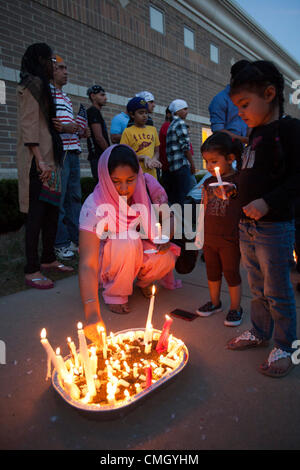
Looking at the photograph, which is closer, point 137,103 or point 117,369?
point 117,369

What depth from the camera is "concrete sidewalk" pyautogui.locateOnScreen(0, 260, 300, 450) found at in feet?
4.38

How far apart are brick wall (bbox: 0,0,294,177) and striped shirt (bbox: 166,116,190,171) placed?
2650mm

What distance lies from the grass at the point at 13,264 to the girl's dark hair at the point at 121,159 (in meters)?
1.71

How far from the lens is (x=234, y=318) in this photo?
7.64 ft

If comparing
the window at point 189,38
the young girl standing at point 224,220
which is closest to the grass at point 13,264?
the young girl standing at point 224,220

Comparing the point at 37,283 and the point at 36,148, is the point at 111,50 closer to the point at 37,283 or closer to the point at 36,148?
the point at 36,148

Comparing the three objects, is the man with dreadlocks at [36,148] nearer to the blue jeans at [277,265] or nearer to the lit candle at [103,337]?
the lit candle at [103,337]

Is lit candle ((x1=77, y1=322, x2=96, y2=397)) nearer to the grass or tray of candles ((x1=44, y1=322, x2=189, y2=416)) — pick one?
tray of candles ((x1=44, y1=322, x2=189, y2=416))

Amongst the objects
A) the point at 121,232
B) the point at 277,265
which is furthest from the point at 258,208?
the point at 121,232

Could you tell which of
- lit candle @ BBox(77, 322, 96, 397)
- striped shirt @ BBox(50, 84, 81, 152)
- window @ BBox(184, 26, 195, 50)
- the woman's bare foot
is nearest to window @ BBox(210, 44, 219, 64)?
window @ BBox(184, 26, 195, 50)

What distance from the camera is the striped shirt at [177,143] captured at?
4566mm

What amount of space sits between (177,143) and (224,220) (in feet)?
8.55

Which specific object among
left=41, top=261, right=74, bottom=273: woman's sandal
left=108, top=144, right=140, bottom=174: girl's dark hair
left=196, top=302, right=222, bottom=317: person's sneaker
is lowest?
left=196, top=302, right=222, bottom=317: person's sneaker

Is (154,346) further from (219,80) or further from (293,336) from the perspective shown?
(219,80)
